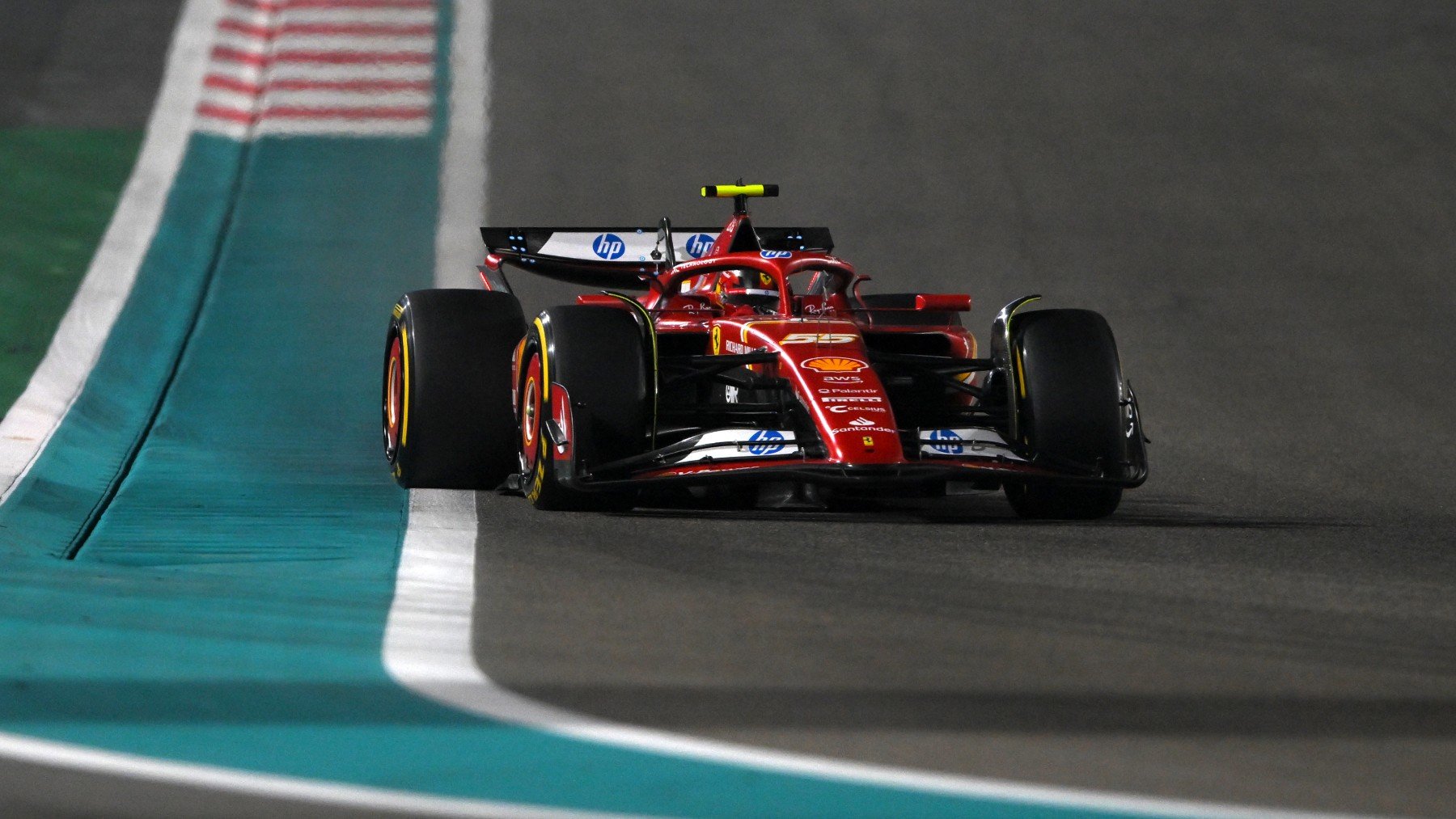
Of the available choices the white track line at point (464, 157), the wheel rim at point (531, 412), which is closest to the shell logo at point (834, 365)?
the wheel rim at point (531, 412)

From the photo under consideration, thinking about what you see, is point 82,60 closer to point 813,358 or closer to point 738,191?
point 738,191

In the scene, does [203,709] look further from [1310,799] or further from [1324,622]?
[1324,622]

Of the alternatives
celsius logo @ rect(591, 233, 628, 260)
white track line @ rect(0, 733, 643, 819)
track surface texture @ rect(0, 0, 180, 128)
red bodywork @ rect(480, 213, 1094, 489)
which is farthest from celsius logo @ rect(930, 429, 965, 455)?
track surface texture @ rect(0, 0, 180, 128)

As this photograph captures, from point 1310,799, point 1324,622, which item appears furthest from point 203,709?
point 1324,622

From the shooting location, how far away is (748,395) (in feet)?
27.9

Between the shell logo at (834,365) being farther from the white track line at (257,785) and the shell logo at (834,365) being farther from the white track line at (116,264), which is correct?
the white track line at (257,785)

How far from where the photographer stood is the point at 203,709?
161 inches

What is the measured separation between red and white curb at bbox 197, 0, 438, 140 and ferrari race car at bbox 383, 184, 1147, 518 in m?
9.71

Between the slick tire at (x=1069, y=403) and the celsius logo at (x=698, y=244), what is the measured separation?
2621 mm

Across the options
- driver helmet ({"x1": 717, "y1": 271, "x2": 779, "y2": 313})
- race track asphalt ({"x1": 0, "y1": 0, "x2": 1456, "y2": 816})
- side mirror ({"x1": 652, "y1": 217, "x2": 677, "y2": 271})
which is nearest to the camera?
race track asphalt ({"x1": 0, "y1": 0, "x2": 1456, "y2": 816})

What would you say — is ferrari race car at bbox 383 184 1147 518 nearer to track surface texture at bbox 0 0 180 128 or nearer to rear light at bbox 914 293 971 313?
rear light at bbox 914 293 971 313

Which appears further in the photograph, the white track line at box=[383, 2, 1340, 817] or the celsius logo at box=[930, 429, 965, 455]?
the celsius logo at box=[930, 429, 965, 455]

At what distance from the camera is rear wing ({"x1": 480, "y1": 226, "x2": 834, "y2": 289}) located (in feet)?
33.8

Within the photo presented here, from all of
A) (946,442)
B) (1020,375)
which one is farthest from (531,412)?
(1020,375)
